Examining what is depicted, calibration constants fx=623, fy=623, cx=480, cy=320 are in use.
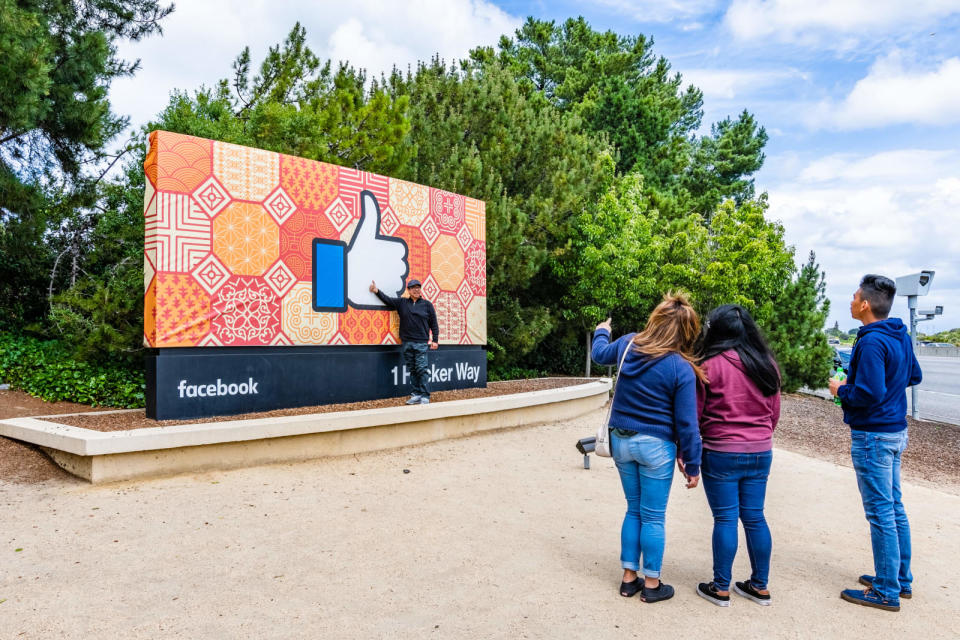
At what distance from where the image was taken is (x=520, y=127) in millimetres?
14375

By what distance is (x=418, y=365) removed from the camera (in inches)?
339

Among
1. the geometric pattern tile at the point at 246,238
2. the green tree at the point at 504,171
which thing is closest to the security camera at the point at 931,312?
the green tree at the point at 504,171

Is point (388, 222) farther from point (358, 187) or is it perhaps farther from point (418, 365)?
point (418, 365)

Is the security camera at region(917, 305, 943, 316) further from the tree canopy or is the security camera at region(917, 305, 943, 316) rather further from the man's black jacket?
the man's black jacket

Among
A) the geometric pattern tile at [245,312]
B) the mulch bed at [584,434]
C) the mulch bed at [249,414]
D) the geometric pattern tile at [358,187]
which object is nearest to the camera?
the mulch bed at [584,434]

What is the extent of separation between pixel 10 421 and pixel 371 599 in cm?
542

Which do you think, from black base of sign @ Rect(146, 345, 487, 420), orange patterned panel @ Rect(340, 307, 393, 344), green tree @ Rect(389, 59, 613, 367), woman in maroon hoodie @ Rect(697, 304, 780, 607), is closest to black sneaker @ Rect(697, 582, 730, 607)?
woman in maroon hoodie @ Rect(697, 304, 780, 607)

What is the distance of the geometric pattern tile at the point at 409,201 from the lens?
9242 millimetres

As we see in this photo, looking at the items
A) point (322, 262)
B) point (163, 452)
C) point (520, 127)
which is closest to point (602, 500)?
point (163, 452)

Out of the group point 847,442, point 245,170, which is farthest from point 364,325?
point 847,442

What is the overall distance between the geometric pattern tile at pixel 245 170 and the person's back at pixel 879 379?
6.57 metres

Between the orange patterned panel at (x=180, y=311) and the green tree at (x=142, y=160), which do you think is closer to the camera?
the orange patterned panel at (x=180, y=311)

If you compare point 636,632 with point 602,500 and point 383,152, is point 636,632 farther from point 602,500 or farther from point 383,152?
point 383,152

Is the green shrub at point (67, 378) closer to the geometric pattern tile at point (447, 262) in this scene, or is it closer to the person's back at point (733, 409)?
the geometric pattern tile at point (447, 262)
